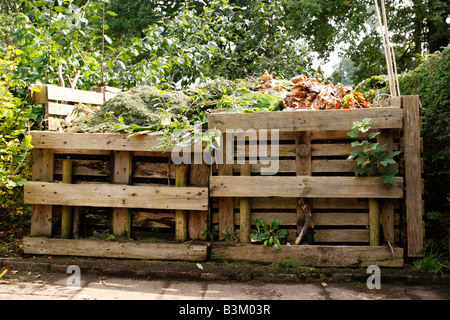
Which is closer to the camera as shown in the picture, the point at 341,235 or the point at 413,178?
the point at 413,178

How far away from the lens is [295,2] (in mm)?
15141

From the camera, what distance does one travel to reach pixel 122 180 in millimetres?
4164

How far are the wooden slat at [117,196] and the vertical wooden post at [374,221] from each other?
1.65 meters

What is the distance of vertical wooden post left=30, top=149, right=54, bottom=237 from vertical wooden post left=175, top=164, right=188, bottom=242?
1409 millimetres

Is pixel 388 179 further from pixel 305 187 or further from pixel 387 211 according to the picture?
pixel 305 187

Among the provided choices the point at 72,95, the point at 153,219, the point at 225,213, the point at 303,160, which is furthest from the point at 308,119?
the point at 72,95

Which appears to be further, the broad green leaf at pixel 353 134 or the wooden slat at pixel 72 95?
the wooden slat at pixel 72 95

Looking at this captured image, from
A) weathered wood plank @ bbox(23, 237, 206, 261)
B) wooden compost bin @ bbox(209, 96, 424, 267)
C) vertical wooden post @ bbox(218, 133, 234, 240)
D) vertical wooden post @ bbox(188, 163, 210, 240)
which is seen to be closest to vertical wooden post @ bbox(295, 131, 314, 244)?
wooden compost bin @ bbox(209, 96, 424, 267)

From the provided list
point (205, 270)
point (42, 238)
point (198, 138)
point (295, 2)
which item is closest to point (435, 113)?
point (198, 138)

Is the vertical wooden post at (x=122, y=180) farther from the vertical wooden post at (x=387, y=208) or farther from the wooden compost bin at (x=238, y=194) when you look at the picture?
the vertical wooden post at (x=387, y=208)

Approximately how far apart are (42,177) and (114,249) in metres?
1.14

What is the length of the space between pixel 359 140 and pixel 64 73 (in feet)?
13.9

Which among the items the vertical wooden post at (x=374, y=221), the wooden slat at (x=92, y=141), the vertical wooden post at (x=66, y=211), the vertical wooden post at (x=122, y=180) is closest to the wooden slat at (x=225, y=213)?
the wooden slat at (x=92, y=141)

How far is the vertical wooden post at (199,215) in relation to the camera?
4074mm
